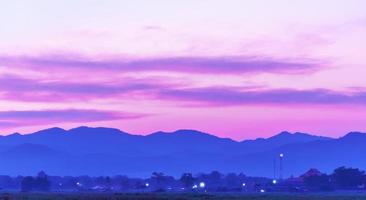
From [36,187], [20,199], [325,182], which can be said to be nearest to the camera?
[20,199]

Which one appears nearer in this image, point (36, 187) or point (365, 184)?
point (365, 184)

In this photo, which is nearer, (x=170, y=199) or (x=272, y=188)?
(x=170, y=199)

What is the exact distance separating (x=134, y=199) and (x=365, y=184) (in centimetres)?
10305

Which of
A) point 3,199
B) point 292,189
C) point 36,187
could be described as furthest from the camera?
point 36,187

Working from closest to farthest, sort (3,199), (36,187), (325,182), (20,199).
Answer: (3,199), (20,199), (325,182), (36,187)

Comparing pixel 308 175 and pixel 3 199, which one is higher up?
pixel 308 175

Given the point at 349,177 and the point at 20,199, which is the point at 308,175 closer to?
the point at 349,177

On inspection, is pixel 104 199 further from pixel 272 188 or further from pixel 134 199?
pixel 272 188

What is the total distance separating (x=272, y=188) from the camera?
6959 inches

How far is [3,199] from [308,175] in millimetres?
121693

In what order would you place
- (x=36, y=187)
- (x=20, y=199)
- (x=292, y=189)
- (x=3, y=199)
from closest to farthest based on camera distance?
(x=3, y=199) < (x=20, y=199) < (x=292, y=189) < (x=36, y=187)

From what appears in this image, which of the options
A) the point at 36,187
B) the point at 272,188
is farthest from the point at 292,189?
the point at 36,187

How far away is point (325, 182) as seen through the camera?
18112 centimetres

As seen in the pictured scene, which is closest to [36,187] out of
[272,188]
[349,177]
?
[272,188]
